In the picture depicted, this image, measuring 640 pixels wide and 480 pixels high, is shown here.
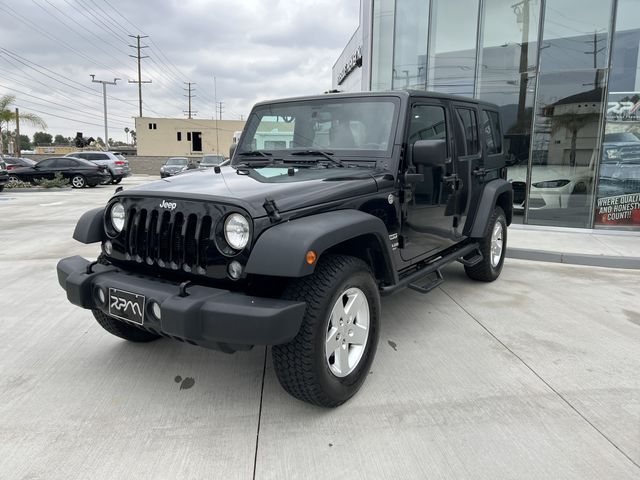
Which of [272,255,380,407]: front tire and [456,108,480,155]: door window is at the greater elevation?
[456,108,480,155]: door window

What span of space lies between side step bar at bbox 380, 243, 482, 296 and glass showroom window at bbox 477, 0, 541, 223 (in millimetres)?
5276

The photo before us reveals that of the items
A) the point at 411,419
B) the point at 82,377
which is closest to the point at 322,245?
the point at 411,419

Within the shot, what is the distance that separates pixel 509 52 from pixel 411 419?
355 inches

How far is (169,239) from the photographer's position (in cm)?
274

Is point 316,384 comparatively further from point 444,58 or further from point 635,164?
point 444,58

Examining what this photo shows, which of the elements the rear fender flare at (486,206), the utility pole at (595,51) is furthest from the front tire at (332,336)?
the utility pole at (595,51)

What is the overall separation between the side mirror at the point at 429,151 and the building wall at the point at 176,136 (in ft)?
167

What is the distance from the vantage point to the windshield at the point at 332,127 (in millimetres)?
3572

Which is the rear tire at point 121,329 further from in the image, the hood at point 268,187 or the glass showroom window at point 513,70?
the glass showroom window at point 513,70

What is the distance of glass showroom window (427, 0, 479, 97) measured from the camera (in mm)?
10312

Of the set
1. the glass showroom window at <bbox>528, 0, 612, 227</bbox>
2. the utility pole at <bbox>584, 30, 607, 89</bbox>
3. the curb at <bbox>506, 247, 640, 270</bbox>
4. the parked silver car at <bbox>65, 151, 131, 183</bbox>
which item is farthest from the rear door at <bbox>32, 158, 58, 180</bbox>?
the utility pole at <bbox>584, 30, 607, 89</bbox>

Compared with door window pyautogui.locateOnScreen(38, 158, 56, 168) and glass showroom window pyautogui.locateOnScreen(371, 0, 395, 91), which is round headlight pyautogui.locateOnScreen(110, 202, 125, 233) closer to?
glass showroom window pyautogui.locateOnScreen(371, 0, 395, 91)

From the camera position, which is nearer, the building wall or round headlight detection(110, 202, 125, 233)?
round headlight detection(110, 202, 125, 233)

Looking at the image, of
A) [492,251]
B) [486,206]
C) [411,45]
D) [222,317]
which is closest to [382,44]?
[411,45]
